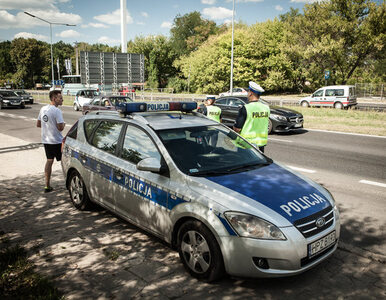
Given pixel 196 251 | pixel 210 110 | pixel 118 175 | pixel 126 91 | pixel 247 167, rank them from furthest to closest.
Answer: pixel 126 91 < pixel 210 110 < pixel 118 175 < pixel 247 167 < pixel 196 251

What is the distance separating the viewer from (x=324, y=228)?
3.23m

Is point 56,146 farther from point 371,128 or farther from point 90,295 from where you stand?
point 371,128

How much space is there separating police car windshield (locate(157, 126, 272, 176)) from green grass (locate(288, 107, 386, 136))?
11140mm

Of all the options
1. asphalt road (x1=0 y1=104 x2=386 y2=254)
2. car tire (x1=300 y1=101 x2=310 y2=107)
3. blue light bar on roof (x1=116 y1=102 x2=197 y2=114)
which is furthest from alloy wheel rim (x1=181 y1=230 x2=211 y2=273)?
car tire (x1=300 y1=101 x2=310 y2=107)

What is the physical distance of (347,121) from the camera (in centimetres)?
1691

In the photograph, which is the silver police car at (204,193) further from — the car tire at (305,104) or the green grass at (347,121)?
the car tire at (305,104)

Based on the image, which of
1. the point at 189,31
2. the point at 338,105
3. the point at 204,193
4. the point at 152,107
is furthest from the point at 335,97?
the point at 189,31

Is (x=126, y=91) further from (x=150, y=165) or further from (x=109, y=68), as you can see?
(x=150, y=165)

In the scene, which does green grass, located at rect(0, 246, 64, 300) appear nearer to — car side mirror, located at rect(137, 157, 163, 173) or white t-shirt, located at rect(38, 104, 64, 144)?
car side mirror, located at rect(137, 157, 163, 173)

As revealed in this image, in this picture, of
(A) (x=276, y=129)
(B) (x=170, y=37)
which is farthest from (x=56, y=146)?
(B) (x=170, y=37)

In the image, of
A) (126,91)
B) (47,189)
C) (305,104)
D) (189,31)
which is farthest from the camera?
(189,31)

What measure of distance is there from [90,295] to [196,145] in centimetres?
194

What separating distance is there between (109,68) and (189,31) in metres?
56.3

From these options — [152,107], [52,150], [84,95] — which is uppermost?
[84,95]
